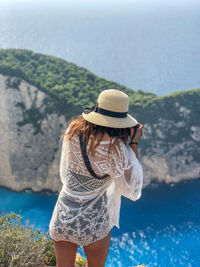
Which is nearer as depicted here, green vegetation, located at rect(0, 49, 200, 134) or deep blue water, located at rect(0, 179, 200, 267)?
deep blue water, located at rect(0, 179, 200, 267)

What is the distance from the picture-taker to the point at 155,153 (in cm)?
1348

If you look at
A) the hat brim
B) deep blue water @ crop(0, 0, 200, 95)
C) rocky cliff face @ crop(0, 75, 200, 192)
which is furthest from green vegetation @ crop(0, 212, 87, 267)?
deep blue water @ crop(0, 0, 200, 95)

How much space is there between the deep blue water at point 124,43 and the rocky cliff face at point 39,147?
27.5 m

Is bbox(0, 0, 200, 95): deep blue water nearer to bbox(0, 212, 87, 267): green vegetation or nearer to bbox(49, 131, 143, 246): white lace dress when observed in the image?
bbox(0, 212, 87, 267): green vegetation

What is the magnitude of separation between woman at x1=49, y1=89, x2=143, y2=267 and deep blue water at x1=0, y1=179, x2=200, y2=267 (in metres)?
7.68

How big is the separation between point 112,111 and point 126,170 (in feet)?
1.55

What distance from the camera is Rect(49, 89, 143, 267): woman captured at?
2.13 meters

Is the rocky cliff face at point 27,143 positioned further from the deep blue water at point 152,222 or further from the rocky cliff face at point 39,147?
the deep blue water at point 152,222

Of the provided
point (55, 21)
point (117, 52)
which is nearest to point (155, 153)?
point (117, 52)

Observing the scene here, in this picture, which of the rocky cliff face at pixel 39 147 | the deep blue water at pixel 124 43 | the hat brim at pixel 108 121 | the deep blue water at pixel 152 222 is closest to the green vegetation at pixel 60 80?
the rocky cliff face at pixel 39 147

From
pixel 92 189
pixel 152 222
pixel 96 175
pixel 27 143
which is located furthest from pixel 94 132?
pixel 27 143

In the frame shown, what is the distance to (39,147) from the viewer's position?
43.3 ft

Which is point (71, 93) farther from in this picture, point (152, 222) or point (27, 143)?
point (152, 222)

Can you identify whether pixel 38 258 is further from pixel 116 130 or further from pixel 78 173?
pixel 116 130
